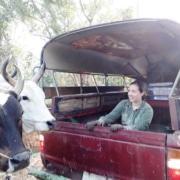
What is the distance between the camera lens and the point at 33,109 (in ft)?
11.4

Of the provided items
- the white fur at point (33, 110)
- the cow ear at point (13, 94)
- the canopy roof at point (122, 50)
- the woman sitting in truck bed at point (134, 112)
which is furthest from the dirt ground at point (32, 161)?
the canopy roof at point (122, 50)

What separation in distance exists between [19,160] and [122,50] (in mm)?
2833

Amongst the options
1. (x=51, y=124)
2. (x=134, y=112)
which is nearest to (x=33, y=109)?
(x=51, y=124)

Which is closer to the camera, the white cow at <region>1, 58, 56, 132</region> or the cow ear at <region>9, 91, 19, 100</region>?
the cow ear at <region>9, 91, 19, 100</region>

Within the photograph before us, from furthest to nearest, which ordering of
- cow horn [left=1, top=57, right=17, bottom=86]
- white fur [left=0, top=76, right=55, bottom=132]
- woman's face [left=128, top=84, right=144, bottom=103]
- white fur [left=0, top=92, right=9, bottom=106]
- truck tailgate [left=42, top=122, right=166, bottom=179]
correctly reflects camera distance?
white fur [left=0, top=76, right=55, bottom=132] → woman's face [left=128, top=84, right=144, bottom=103] → cow horn [left=1, top=57, right=17, bottom=86] → white fur [left=0, top=92, right=9, bottom=106] → truck tailgate [left=42, top=122, right=166, bottom=179]

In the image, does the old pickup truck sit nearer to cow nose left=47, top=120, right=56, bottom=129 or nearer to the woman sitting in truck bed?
cow nose left=47, top=120, right=56, bottom=129

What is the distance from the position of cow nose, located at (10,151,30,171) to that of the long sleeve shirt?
48.3 inches

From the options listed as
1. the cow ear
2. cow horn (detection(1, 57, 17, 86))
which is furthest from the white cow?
the cow ear

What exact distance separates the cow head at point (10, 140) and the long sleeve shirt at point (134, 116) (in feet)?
3.90

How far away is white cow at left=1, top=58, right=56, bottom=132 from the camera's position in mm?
3253

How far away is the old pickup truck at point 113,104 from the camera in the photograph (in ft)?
7.42

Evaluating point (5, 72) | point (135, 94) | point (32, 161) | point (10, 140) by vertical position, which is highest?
point (5, 72)

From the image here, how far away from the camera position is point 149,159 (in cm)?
224

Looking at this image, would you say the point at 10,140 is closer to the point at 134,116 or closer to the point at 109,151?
the point at 109,151
